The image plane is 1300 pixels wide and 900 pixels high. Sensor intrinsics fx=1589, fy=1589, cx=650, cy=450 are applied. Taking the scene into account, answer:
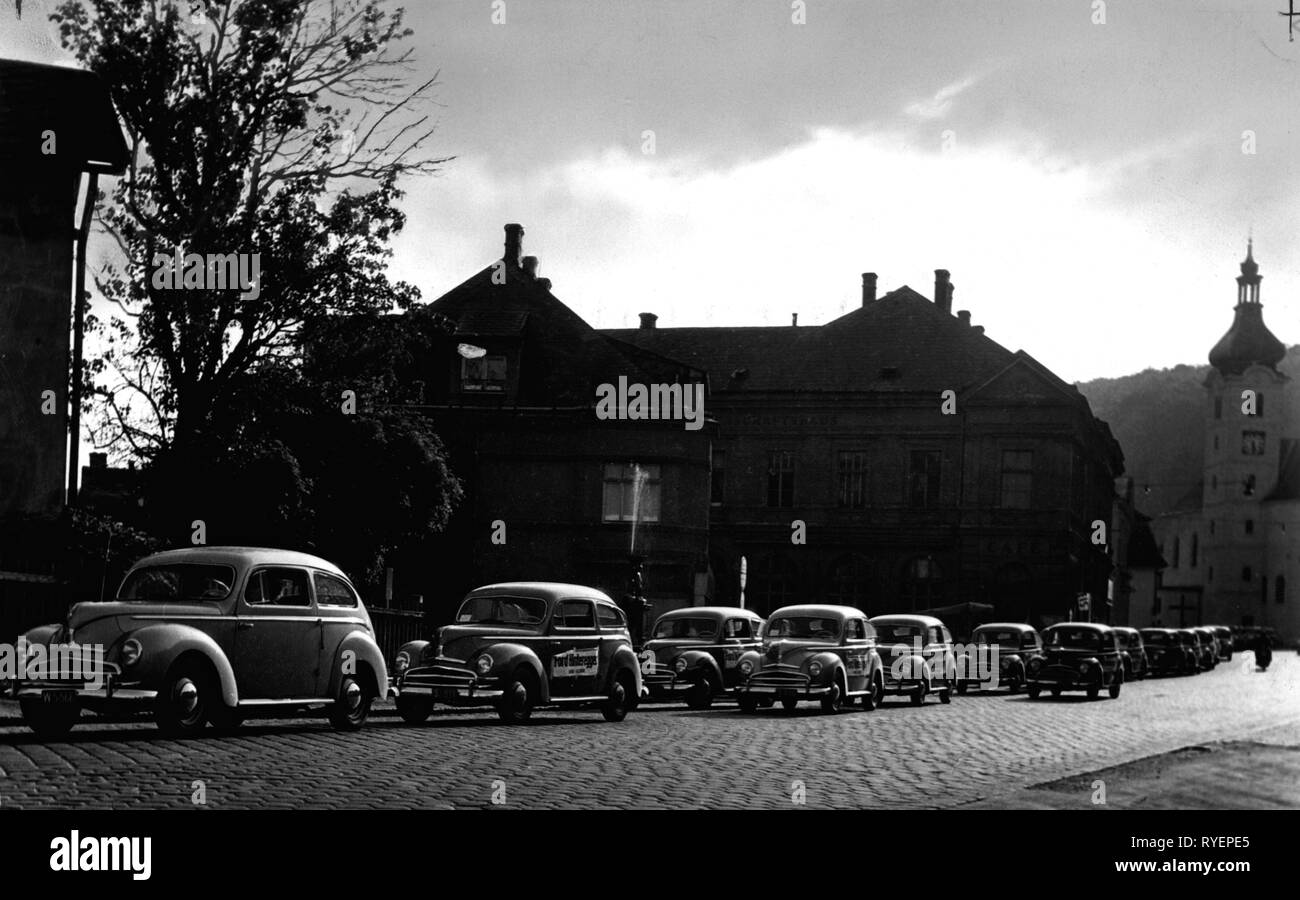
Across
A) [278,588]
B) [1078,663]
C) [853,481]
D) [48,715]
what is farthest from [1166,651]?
[48,715]

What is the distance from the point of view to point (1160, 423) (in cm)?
12262

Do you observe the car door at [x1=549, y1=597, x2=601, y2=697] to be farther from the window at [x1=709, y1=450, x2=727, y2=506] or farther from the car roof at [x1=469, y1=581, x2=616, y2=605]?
the window at [x1=709, y1=450, x2=727, y2=506]

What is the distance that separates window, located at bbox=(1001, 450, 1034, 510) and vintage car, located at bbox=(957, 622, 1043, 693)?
2177 centimetres

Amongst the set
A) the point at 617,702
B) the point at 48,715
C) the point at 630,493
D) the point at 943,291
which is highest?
the point at 943,291

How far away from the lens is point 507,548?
157 feet

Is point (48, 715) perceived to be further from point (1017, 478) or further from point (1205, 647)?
point (1205, 647)

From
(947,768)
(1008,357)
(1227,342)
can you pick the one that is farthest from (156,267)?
(1227,342)

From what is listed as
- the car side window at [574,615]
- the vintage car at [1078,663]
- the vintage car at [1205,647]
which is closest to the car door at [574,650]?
the car side window at [574,615]

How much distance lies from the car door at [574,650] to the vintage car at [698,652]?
3872 millimetres

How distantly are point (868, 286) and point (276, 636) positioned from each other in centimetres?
5650

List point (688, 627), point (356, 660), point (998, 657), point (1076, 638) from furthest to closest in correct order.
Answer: point (998, 657) → point (1076, 638) → point (688, 627) → point (356, 660)

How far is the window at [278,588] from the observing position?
16391 mm

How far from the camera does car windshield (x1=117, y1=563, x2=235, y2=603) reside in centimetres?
1606

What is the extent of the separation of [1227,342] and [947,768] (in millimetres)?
114369
